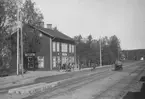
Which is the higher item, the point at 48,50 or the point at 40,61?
the point at 48,50

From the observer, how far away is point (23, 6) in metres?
36.5

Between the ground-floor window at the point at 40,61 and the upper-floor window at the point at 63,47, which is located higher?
the upper-floor window at the point at 63,47

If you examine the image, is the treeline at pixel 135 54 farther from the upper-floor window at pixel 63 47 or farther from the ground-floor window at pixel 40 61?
the ground-floor window at pixel 40 61

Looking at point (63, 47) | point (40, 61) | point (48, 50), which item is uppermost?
point (63, 47)

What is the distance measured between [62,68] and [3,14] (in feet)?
58.7

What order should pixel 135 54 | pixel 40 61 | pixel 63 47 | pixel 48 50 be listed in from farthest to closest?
pixel 135 54, pixel 63 47, pixel 40 61, pixel 48 50

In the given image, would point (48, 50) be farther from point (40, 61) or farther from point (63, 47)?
point (63, 47)

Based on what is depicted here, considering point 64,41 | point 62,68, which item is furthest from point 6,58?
point 64,41

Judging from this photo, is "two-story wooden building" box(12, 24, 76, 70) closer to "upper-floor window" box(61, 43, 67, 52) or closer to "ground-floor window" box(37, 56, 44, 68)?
"ground-floor window" box(37, 56, 44, 68)

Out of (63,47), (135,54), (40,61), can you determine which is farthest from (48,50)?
(135,54)

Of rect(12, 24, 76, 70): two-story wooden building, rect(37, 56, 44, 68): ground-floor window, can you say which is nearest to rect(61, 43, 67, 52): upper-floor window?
rect(12, 24, 76, 70): two-story wooden building

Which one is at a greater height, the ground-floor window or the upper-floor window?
the upper-floor window

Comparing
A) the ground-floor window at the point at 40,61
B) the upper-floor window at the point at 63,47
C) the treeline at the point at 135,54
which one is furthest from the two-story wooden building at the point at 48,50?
the treeline at the point at 135,54

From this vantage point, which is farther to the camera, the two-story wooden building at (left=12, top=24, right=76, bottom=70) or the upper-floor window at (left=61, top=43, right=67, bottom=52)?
the upper-floor window at (left=61, top=43, right=67, bottom=52)
